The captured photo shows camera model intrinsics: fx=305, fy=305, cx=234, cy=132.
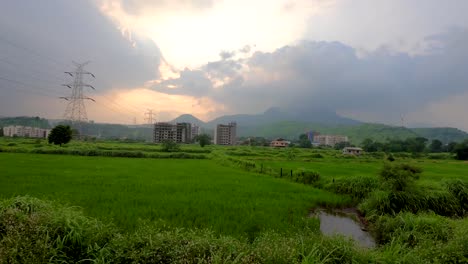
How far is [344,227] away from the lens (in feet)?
36.2

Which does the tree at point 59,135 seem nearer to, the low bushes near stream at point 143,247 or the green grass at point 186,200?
the green grass at point 186,200

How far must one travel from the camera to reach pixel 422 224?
949 cm

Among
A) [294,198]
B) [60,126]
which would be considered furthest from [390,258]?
[60,126]

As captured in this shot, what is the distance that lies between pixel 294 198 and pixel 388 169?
4.45 m

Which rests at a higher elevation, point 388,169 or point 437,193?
point 388,169

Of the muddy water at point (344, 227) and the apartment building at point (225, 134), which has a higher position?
the apartment building at point (225, 134)

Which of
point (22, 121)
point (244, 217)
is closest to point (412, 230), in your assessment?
point (244, 217)

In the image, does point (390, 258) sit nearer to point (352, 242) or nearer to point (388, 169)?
point (352, 242)

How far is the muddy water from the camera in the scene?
9898 mm

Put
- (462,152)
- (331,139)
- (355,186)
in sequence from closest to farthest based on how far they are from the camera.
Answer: (355,186) < (462,152) < (331,139)

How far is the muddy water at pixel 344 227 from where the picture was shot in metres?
9.90

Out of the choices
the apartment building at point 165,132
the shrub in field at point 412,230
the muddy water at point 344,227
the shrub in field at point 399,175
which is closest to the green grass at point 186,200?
the muddy water at point 344,227

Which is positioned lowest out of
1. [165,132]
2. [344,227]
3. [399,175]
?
[344,227]

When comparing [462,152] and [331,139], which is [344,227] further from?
[331,139]
